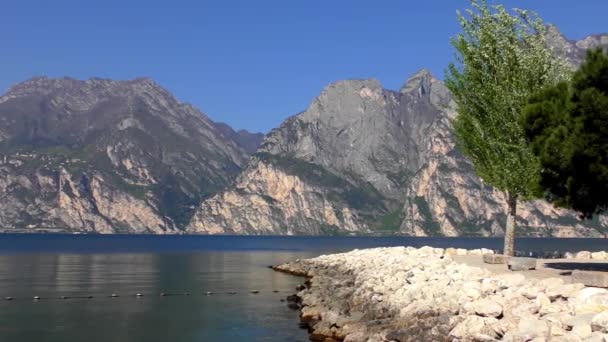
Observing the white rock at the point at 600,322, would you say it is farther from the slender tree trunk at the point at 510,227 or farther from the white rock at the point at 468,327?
the slender tree trunk at the point at 510,227

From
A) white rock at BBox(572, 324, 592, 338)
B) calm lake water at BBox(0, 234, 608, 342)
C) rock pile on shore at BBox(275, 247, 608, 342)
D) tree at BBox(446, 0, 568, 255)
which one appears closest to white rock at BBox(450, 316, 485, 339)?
rock pile on shore at BBox(275, 247, 608, 342)

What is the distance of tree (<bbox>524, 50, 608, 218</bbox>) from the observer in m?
30.8

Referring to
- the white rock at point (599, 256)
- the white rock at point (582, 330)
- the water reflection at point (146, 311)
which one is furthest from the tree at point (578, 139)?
the white rock at point (599, 256)

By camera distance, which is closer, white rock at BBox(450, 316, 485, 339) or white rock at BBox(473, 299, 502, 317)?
white rock at BBox(450, 316, 485, 339)

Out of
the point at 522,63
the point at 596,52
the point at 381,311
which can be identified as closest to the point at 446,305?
the point at 381,311

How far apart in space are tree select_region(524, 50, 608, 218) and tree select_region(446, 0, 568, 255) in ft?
40.7

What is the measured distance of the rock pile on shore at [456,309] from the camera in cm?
2230

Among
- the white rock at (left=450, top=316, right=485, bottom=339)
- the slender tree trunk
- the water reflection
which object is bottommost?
the water reflection

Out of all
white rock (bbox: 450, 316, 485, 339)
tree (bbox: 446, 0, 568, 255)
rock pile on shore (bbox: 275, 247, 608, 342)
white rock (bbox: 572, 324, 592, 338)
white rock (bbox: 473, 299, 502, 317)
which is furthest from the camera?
tree (bbox: 446, 0, 568, 255)

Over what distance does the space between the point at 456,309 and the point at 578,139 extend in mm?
9847

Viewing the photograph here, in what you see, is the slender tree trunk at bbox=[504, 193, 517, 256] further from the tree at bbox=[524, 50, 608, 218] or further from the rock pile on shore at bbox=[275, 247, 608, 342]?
the tree at bbox=[524, 50, 608, 218]

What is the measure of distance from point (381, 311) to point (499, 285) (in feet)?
24.3

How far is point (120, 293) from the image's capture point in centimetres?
6047

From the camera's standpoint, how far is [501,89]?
48.8m
